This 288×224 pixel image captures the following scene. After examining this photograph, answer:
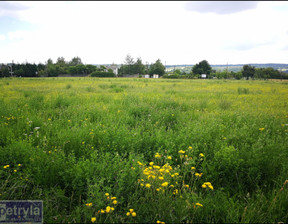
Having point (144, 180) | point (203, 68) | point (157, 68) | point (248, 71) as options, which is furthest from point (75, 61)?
point (144, 180)

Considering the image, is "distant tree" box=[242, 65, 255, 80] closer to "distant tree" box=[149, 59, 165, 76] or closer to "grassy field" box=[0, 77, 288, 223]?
Result: "distant tree" box=[149, 59, 165, 76]

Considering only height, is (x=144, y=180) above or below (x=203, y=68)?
below

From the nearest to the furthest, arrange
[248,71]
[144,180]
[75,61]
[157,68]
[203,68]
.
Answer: [144,180] → [248,71] → [157,68] → [203,68] → [75,61]

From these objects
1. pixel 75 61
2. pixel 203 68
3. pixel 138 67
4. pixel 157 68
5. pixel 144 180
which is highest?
pixel 75 61

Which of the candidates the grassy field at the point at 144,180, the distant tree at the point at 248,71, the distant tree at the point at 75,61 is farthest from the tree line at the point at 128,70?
the grassy field at the point at 144,180

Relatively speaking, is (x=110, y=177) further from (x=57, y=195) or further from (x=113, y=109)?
(x=113, y=109)

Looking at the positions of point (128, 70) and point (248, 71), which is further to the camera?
point (128, 70)

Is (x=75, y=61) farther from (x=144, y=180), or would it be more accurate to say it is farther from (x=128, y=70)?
(x=144, y=180)

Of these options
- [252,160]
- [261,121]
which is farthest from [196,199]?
[261,121]

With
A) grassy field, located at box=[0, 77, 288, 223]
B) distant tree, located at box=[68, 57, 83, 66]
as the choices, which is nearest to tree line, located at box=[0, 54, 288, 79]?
distant tree, located at box=[68, 57, 83, 66]

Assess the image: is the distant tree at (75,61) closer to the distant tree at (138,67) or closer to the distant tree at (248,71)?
the distant tree at (138,67)

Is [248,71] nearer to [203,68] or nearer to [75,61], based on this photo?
[203,68]

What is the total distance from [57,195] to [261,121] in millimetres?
5675

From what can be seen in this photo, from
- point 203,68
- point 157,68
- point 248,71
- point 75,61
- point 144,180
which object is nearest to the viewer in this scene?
point 144,180
